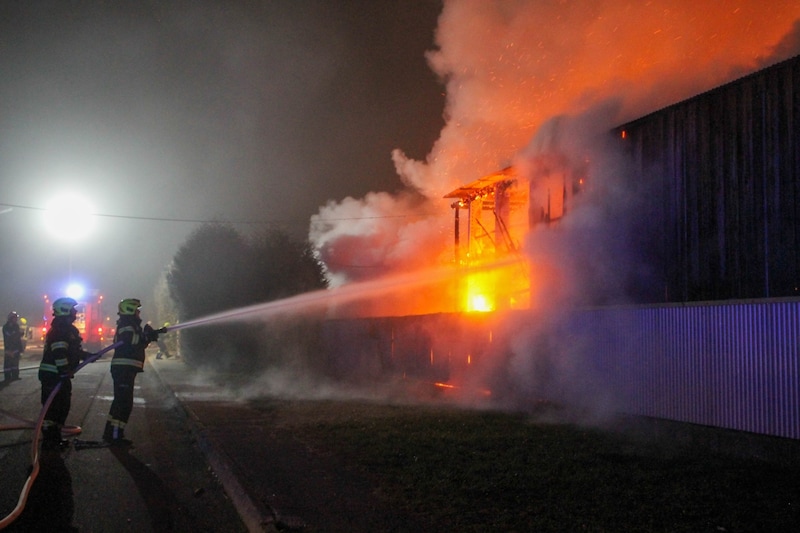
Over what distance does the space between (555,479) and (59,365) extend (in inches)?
246

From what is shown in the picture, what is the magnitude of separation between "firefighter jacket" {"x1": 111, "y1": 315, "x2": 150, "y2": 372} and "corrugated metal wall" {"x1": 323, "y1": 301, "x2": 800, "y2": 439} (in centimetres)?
635

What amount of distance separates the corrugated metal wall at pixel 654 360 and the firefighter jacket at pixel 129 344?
6.35 metres

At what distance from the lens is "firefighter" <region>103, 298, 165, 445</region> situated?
28.0 feet

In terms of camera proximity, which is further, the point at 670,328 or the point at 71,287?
the point at 71,287

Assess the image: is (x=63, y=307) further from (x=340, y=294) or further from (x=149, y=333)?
(x=340, y=294)

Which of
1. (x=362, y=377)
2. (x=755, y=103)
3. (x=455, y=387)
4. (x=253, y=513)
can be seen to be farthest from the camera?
(x=362, y=377)

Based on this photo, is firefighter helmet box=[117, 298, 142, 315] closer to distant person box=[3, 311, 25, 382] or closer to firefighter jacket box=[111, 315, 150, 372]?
firefighter jacket box=[111, 315, 150, 372]

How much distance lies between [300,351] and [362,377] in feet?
9.15

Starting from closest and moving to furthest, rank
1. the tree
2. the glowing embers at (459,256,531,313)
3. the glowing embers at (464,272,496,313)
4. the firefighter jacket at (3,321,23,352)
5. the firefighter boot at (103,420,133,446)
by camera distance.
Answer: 1. the firefighter boot at (103,420,133,446)
2. the glowing embers at (459,256,531,313)
3. the firefighter jacket at (3,321,23,352)
4. the glowing embers at (464,272,496,313)
5. the tree

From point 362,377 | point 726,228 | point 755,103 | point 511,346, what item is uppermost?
point 755,103

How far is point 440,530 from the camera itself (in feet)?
15.7

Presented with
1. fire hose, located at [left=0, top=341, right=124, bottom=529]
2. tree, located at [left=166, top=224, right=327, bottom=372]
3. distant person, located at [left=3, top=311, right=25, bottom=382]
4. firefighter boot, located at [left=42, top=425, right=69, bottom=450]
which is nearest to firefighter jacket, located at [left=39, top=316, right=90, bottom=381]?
fire hose, located at [left=0, top=341, right=124, bottom=529]

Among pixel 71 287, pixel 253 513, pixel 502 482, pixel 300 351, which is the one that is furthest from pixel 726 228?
pixel 71 287

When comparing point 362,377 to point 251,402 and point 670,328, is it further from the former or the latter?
point 670,328
